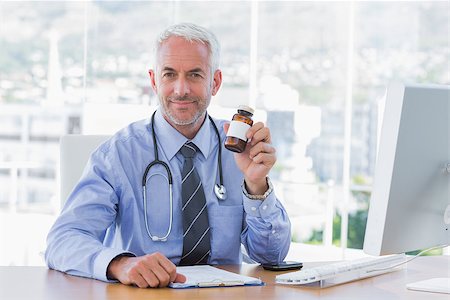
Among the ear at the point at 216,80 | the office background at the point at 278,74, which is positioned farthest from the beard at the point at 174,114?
the office background at the point at 278,74

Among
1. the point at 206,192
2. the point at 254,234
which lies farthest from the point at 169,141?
the point at 254,234

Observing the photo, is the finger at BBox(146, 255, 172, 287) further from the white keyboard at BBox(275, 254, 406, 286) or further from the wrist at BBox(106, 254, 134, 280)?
the white keyboard at BBox(275, 254, 406, 286)

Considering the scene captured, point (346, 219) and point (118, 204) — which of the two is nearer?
point (118, 204)

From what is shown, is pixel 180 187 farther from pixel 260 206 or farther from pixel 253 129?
pixel 253 129

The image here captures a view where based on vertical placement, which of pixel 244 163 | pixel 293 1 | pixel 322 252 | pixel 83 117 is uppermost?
pixel 293 1

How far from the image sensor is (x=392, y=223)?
1927 millimetres

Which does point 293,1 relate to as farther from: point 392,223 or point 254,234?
point 392,223

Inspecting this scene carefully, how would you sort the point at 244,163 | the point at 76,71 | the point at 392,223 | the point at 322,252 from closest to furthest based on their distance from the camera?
the point at 392,223
the point at 244,163
the point at 322,252
the point at 76,71

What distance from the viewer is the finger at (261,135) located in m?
2.14

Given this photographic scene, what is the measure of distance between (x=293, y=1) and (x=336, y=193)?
1.44 m

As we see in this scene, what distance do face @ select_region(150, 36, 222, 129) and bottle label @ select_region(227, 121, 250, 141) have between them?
0.35m

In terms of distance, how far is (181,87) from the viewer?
7.82 feet

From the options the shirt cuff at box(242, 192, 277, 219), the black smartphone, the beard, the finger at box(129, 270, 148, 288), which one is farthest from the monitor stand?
the beard

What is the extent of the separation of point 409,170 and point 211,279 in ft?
1.73
